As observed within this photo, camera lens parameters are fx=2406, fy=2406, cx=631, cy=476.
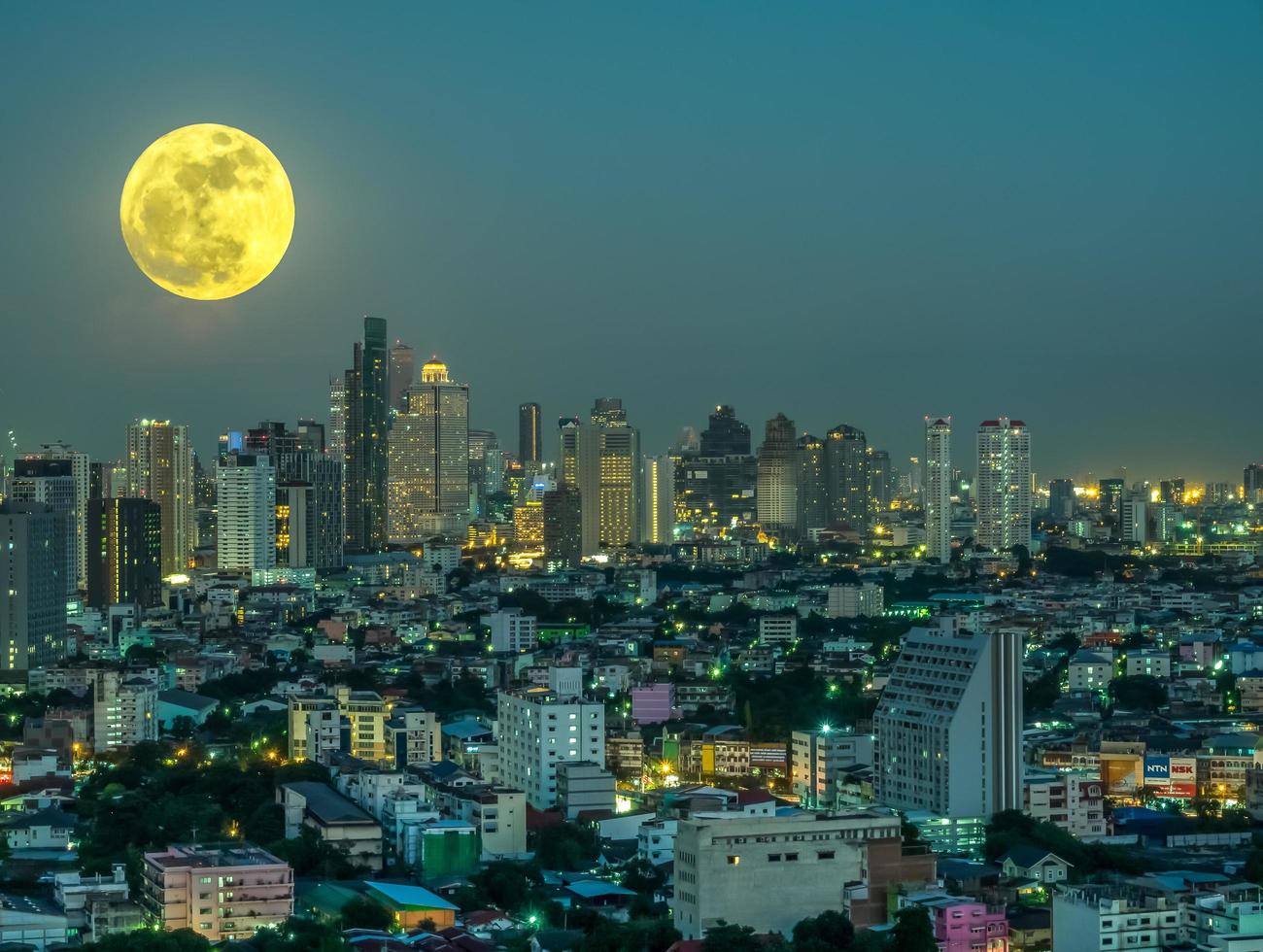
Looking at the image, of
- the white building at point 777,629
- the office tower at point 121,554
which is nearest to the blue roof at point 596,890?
the white building at point 777,629

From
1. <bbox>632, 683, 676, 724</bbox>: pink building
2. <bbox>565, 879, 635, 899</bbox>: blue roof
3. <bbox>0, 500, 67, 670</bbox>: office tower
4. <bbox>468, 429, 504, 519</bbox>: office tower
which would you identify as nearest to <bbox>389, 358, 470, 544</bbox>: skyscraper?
<bbox>468, 429, 504, 519</bbox>: office tower

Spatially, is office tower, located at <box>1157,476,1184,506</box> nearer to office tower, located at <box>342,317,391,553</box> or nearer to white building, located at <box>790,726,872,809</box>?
office tower, located at <box>342,317,391,553</box>

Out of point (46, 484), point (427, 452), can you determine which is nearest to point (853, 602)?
point (46, 484)

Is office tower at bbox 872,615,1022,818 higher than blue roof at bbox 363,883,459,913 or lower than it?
higher

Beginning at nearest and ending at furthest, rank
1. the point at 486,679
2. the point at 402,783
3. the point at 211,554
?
the point at 402,783, the point at 486,679, the point at 211,554

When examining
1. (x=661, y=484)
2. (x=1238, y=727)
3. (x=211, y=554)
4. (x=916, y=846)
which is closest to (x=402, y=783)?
(x=916, y=846)

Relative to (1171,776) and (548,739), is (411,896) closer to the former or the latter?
(548,739)

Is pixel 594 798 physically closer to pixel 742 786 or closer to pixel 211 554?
pixel 742 786
